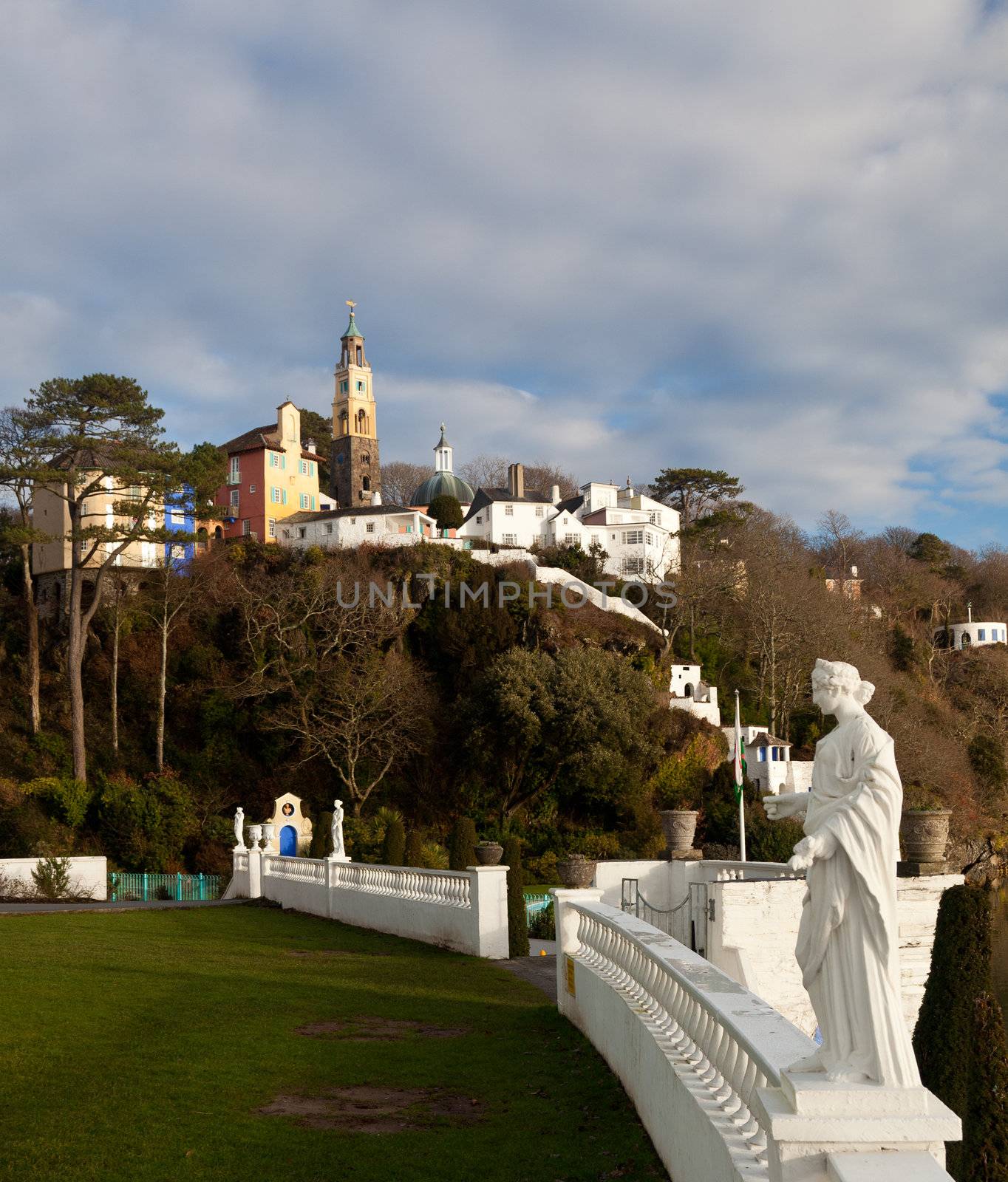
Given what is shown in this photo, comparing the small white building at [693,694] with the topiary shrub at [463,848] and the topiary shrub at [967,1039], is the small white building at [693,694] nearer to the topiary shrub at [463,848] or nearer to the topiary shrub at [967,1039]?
the topiary shrub at [463,848]

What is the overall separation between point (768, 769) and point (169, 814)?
2392 cm

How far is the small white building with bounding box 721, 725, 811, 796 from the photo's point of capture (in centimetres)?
4588

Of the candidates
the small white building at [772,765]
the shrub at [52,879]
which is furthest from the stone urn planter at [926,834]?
the small white building at [772,765]

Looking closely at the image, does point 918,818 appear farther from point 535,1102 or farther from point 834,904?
point 834,904

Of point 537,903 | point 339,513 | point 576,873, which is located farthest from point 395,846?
point 339,513

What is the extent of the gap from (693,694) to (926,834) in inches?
1398

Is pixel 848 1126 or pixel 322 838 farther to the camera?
pixel 322 838

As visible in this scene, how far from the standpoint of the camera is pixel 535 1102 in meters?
8.51

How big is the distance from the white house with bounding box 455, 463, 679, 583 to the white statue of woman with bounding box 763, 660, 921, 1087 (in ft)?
202

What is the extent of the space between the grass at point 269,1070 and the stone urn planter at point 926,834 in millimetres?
6762

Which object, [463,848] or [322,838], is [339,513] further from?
[463,848]

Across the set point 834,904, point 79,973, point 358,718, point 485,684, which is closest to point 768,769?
point 485,684

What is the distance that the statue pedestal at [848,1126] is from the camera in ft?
13.0

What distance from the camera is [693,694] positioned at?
5241cm
